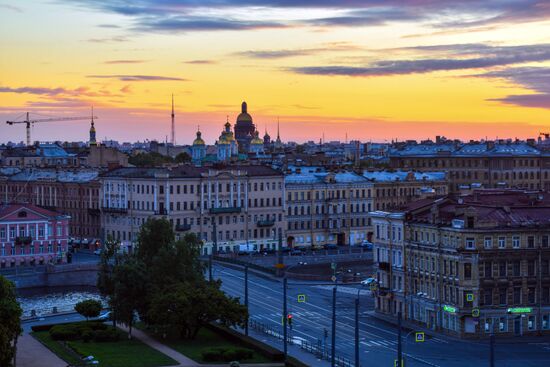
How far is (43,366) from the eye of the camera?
240 feet

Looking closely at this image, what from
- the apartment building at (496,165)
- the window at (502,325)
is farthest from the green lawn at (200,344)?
the apartment building at (496,165)

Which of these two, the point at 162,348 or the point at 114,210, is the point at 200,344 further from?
the point at 114,210

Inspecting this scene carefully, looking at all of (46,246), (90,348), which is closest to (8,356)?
(90,348)

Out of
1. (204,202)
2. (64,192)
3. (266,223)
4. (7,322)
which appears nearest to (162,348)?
(7,322)

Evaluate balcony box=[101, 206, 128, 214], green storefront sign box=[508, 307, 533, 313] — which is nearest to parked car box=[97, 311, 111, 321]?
green storefront sign box=[508, 307, 533, 313]

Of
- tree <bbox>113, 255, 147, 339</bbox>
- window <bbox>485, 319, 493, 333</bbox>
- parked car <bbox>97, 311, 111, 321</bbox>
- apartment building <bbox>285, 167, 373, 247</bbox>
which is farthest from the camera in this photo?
apartment building <bbox>285, 167, 373, 247</bbox>

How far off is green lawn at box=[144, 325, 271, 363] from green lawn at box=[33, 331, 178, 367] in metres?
1.61

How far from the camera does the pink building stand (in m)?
128

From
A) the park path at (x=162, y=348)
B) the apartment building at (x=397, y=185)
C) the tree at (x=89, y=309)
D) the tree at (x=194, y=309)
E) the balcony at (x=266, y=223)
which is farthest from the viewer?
the apartment building at (x=397, y=185)

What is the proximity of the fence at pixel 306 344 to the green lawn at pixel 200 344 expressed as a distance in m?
3.30

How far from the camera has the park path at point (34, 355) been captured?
74.2m

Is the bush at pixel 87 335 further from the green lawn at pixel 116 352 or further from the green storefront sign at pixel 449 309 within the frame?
the green storefront sign at pixel 449 309

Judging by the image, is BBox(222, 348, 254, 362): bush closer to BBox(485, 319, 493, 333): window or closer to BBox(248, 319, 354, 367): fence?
BBox(248, 319, 354, 367): fence

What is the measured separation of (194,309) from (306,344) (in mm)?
7243
